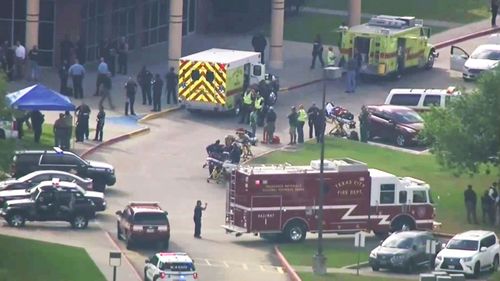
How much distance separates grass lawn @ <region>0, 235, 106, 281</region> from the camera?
6444 centimetres

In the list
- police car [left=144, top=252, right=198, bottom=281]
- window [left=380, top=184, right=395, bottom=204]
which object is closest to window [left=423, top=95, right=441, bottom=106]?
window [left=380, top=184, right=395, bottom=204]

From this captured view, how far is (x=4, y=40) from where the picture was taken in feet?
298

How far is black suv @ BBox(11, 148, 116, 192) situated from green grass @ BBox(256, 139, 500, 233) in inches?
280

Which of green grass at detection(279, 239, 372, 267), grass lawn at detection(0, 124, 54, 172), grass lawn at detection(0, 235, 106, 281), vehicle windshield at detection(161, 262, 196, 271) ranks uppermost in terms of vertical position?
grass lawn at detection(0, 124, 54, 172)

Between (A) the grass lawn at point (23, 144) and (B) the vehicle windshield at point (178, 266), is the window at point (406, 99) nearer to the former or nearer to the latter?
(A) the grass lawn at point (23, 144)

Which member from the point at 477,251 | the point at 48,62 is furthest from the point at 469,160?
the point at 48,62

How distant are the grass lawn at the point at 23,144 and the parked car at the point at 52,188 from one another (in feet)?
4.69

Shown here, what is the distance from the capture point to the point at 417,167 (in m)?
80.5

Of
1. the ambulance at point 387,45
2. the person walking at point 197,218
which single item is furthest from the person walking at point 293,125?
the person walking at point 197,218

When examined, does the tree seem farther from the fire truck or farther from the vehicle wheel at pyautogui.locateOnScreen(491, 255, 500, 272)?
the vehicle wheel at pyautogui.locateOnScreen(491, 255, 500, 272)

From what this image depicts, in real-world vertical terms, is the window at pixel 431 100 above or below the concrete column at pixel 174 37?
below

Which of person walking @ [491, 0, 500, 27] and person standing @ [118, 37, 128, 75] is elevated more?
person walking @ [491, 0, 500, 27]

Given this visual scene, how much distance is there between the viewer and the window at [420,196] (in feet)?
238

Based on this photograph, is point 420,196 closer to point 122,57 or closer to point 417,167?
point 417,167
